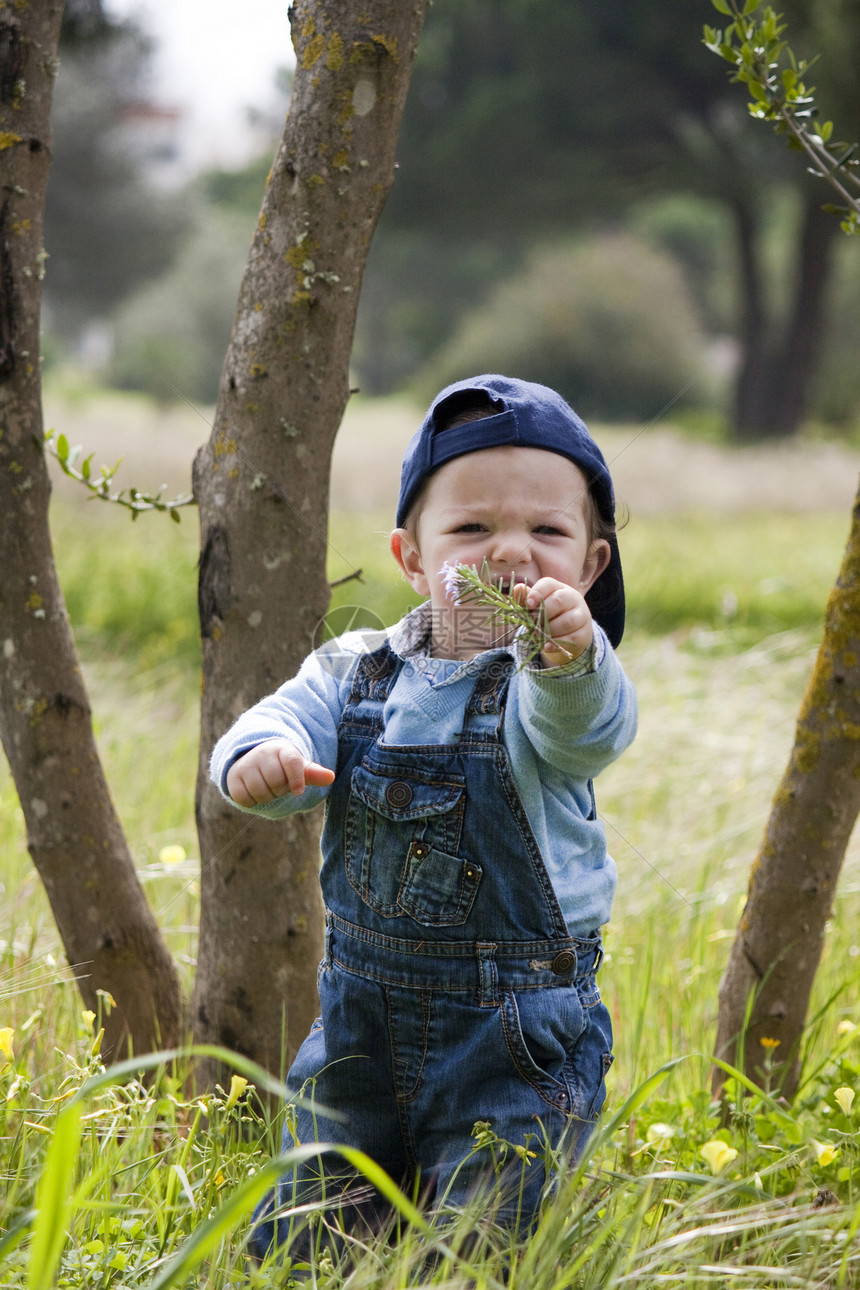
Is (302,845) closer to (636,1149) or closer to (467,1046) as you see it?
(467,1046)

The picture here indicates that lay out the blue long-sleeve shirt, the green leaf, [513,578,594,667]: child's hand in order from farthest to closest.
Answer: the blue long-sleeve shirt, [513,578,594,667]: child's hand, the green leaf

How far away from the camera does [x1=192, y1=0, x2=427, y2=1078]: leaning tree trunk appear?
5.09 ft

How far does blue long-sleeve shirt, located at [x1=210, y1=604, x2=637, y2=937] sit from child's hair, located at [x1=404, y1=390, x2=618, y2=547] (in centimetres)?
15

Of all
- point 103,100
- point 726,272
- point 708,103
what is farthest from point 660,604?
point 726,272

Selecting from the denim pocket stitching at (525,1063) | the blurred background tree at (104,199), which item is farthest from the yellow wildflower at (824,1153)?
the blurred background tree at (104,199)

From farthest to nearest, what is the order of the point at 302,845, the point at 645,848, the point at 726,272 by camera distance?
1. the point at 726,272
2. the point at 645,848
3. the point at 302,845

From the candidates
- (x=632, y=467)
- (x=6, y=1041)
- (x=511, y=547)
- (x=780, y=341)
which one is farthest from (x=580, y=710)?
(x=780, y=341)

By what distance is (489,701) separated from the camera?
1.32 m

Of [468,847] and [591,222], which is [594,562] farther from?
[591,222]

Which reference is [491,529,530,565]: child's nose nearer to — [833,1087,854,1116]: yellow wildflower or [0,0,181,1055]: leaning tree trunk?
[0,0,181,1055]: leaning tree trunk

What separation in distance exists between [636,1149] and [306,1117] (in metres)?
0.50

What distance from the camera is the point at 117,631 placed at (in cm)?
511

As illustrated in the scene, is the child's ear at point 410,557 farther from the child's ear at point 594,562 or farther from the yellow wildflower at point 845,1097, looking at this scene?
the yellow wildflower at point 845,1097

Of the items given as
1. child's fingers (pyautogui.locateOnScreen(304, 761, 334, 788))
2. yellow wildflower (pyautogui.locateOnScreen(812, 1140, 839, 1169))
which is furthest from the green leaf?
yellow wildflower (pyautogui.locateOnScreen(812, 1140, 839, 1169))
